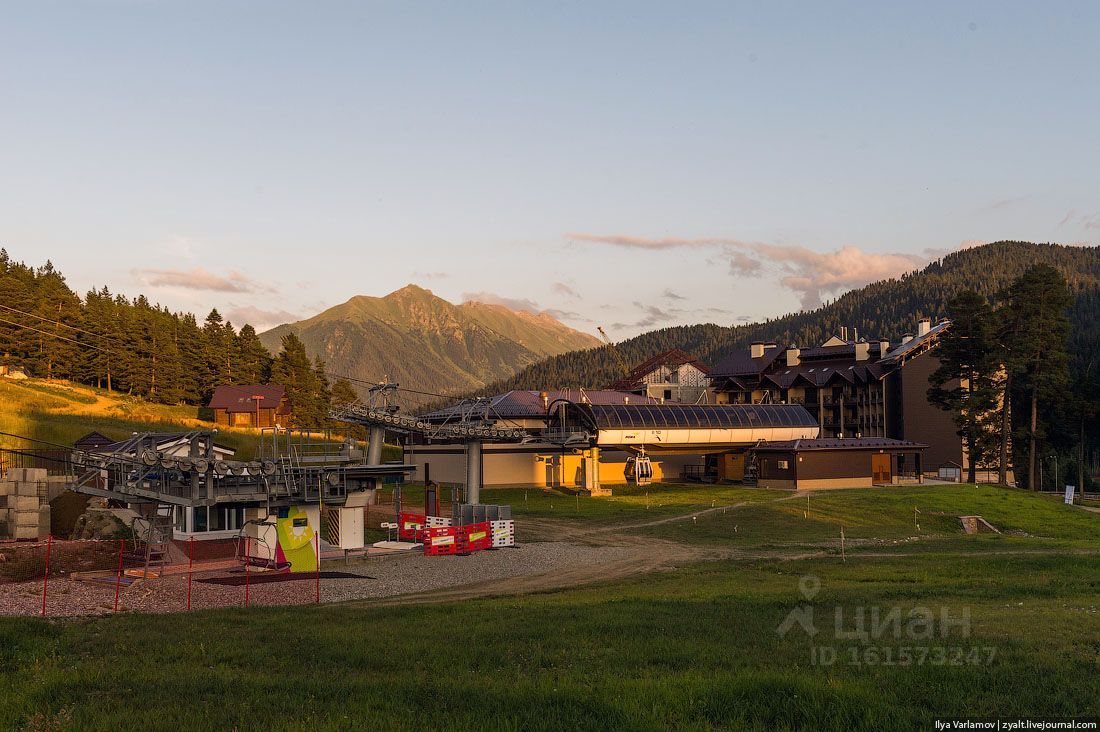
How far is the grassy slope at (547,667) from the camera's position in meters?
9.99

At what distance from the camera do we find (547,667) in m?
13.7

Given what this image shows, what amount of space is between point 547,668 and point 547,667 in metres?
0.15

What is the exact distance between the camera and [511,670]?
43.5 ft

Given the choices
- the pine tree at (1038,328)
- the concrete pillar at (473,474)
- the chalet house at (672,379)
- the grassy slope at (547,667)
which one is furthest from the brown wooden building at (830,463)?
the grassy slope at (547,667)

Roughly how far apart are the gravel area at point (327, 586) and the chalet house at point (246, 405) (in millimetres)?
81702

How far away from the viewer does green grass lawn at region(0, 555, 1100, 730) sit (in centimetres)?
995

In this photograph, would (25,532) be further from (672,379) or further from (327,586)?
(672,379)

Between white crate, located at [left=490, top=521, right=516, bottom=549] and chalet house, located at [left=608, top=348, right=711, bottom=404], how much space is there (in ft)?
284

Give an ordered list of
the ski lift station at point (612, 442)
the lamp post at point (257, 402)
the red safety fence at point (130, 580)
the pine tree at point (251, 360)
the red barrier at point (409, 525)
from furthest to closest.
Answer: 1. the pine tree at point (251, 360)
2. the lamp post at point (257, 402)
3. the ski lift station at point (612, 442)
4. the red barrier at point (409, 525)
5. the red safety fence at point (130, 580)

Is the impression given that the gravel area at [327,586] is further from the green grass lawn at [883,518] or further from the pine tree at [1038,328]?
the pine tree at [1038,328]

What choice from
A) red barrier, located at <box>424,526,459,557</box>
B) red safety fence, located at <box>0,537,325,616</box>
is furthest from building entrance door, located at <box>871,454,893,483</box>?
red safety fence, located at <box>0,537,325,616</box>

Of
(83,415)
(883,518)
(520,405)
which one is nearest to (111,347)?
(83,415)

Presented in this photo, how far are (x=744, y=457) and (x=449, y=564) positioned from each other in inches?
2230

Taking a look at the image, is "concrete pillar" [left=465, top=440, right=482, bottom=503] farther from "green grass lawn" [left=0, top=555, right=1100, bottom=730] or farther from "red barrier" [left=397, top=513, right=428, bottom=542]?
"green grass lawn" [left=0, top=555, right=1100, bottom=730]
